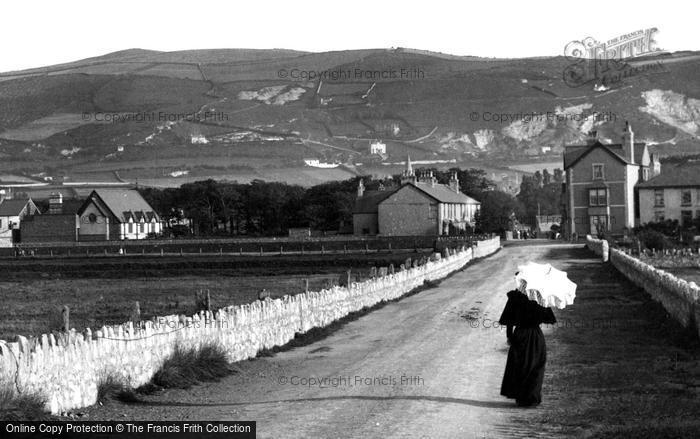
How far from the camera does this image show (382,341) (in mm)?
25234

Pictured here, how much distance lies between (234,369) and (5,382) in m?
6.99

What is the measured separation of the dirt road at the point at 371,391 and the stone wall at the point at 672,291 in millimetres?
4178

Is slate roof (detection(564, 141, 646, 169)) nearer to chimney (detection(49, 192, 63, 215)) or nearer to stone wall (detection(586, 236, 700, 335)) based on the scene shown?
stone wall (detection(586, 236, 700, 335))

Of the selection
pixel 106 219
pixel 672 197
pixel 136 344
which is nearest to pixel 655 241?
pixel 672 197

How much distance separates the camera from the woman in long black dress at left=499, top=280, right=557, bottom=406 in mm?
15266

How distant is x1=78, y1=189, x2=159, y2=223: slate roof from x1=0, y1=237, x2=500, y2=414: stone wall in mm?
113429

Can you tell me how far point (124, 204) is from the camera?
144 meters

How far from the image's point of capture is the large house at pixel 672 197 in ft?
326

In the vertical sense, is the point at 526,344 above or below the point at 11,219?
below

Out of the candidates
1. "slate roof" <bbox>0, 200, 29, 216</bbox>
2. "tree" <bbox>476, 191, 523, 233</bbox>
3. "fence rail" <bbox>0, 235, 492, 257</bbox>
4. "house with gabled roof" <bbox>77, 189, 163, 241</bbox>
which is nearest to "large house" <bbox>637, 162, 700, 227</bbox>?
Answer: "fence rail" <bbox>0, 235, 492, 257</bbox>

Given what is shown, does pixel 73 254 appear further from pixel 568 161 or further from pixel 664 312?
pixel 664 312

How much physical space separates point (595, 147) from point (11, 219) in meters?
76.4

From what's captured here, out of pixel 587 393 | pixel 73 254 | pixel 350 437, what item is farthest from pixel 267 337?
pixel 73 254

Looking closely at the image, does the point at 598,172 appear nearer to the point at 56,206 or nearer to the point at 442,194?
the point at 442,194
